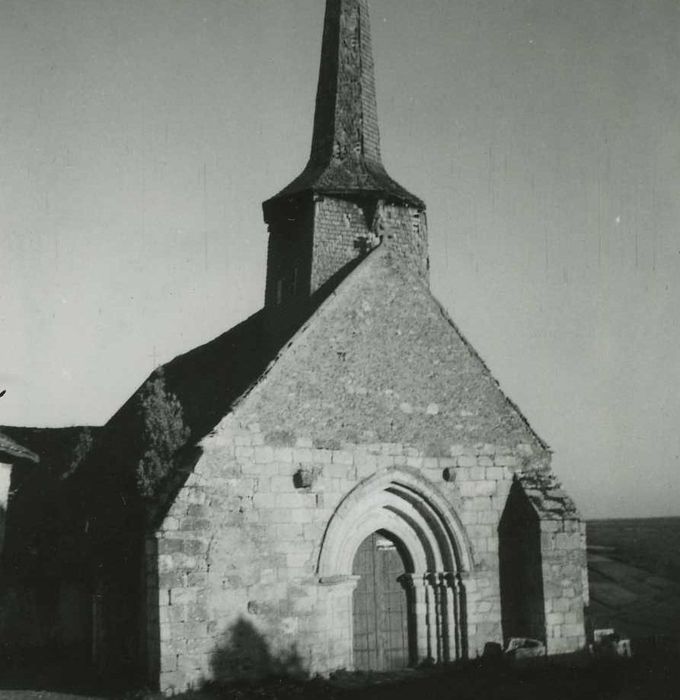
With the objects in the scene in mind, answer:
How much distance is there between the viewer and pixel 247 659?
40.7 ft

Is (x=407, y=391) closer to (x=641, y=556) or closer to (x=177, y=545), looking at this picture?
(x=177, y=545)

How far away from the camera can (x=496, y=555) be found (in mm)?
14648

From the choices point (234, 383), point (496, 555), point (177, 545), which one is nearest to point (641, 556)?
point (496, 555)

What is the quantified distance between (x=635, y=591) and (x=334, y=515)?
16.8m

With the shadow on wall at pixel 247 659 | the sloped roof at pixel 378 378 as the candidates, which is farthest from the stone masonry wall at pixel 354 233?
the shadow on wall at pixel 247 659

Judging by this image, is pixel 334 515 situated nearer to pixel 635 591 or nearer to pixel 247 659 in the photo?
pixel 247 659

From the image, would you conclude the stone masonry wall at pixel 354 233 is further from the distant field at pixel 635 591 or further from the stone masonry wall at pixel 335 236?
the distant field at pixel 635 591

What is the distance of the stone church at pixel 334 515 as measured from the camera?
12.5 m

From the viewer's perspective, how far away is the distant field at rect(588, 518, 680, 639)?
21594 millimetres

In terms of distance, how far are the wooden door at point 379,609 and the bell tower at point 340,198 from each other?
539 centimetres

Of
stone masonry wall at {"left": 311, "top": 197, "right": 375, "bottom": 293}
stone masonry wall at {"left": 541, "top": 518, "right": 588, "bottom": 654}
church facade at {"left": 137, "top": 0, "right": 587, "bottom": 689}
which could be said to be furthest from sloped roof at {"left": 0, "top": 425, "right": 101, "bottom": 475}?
stone masonry wall at {"left": 541, "top": 518, "right": 588, "bottom": 654}

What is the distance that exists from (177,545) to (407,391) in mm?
4871

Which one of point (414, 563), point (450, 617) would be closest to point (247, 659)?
point (414, 563)

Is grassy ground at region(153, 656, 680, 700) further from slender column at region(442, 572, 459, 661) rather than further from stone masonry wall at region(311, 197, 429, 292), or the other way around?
stone masonry wall at region(311, 197, 429, 292)
